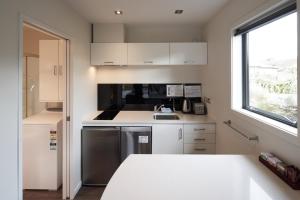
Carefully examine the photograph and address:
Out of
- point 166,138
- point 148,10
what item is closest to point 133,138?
point 166,138

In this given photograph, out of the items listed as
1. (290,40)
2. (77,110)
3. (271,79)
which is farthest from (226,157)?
(77,110)

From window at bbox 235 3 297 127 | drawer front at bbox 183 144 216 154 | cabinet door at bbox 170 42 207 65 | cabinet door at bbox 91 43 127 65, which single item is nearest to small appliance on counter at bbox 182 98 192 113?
A: cabinet door at bbox 170 42 207 65

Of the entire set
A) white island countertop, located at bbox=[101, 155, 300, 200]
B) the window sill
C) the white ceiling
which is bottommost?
white island countertop, located at bbox=[101, 155, 300, 200]

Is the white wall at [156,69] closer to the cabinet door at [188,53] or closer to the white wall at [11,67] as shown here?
the cabinet door at [188,53]

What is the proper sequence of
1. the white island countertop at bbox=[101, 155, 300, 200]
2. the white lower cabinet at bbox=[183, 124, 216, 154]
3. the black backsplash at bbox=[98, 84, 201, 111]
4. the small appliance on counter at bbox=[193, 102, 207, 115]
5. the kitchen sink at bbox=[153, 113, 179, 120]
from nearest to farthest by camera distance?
the white island countertop at bbox=[101, 155, 300, 200] < the white lower cabinet at bbox=[183, 124, 216, 154] < the kitchen sink at bbox=[153, 113, 179, 120] < the small appliance on counter at bbox=[193, 102, 207, 115] < the black backsplash at bbox=[98, 84, 201, 111]

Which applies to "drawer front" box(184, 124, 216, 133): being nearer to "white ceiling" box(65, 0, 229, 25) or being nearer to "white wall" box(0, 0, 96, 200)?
"white ceiling" box(65, 0, 229, 25)

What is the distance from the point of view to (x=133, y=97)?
4133mm

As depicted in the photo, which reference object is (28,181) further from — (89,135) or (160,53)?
(160,53)

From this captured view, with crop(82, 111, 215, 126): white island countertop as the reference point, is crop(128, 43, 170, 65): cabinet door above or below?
above

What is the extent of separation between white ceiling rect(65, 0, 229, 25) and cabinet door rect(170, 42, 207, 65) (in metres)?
0.35

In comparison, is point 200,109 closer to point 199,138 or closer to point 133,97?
point 199,138

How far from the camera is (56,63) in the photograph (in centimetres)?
321

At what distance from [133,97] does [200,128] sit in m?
1.37

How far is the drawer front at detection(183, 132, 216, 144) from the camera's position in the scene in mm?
3301
